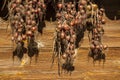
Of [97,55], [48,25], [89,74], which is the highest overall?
[48,25]

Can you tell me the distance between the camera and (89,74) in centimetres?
208

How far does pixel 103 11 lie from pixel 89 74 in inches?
16.5

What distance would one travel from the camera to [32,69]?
205 cm

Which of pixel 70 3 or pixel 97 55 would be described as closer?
pixel 70 3

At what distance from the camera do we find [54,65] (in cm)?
205

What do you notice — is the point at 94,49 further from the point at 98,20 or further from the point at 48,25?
the point at 48,25

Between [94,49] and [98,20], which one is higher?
[98,20]

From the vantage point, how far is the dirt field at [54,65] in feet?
6.71

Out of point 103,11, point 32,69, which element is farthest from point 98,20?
point 32,69

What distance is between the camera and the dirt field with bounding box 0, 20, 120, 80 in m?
2.04

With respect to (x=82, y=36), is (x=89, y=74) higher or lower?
lower

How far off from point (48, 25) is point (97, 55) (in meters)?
0.37

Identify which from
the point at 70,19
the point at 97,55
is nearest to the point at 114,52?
the point at 97,55

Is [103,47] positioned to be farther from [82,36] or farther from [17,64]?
[17,64]
